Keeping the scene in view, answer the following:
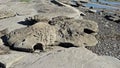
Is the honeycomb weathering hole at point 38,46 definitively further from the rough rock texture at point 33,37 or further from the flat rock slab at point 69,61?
the flat rock slab at point 69,61

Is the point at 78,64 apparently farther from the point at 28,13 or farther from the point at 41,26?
the point at 28,13

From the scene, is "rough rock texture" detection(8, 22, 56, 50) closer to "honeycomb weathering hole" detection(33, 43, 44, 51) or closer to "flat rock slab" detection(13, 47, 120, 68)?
"honeycomb weathering hole" detection(33, 43, 44, 51)

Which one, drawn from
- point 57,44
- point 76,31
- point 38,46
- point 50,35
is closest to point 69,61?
point 38,46

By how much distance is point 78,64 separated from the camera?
13.3 m

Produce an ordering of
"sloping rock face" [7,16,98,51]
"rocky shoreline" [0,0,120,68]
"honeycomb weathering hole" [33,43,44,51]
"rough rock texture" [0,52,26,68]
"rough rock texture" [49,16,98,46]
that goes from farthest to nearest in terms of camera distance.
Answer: "rough rock texture" [49,16,98,46]
"sloping rock face" [7,16,98,51]
"honeycomb weathering hole" [33,43,44,51]
"rocky shoreline" [0,0,120,68]
"rough rock texture" [0,52,26,68]

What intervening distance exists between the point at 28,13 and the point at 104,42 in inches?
425

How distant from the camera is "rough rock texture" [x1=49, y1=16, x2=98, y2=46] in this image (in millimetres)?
18723

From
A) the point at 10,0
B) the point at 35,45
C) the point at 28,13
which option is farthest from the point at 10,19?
the point at 10,0

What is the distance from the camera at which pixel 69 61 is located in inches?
535

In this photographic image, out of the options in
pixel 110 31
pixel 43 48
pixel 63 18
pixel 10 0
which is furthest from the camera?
pixel 10 0

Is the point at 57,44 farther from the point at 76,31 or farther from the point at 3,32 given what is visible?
the point at 3,32

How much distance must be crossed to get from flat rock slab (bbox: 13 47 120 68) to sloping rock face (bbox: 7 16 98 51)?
254 centimetres

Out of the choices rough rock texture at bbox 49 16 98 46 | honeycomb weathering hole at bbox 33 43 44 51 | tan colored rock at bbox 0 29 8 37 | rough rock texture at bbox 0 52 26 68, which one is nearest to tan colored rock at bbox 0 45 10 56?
rough rock texture at bbox 0 52 26 68

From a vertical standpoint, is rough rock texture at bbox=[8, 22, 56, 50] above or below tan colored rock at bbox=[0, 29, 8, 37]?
above
